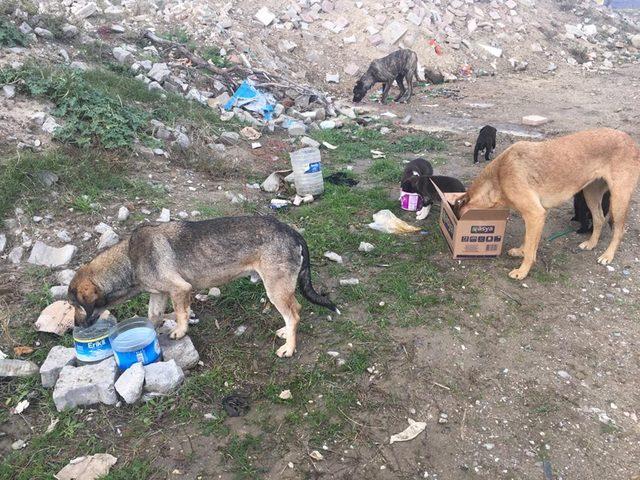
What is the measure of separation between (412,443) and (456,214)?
315 centimetres

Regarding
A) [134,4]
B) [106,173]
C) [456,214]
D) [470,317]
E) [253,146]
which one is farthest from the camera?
[134,4]

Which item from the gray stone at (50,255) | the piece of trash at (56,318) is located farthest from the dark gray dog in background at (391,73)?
the piece of trash at (56,318)

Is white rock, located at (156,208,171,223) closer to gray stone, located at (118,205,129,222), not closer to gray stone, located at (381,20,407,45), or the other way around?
gray stone, located at (118,205,129,222)

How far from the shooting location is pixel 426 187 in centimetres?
687

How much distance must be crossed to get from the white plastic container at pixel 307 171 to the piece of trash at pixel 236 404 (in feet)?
13.6

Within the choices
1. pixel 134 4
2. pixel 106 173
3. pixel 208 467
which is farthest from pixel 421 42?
pixel 208 467

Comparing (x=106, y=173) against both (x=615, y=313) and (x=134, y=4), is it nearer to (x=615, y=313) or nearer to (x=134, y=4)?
(x=615, y=313)

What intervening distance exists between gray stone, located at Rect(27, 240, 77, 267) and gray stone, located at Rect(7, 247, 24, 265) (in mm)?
144

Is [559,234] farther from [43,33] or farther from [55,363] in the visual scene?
[43,33]

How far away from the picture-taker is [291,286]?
421 centimetres

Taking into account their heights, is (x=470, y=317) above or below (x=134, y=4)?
below

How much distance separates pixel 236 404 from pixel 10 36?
29.3ft

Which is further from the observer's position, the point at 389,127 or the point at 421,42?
the point at 421,42

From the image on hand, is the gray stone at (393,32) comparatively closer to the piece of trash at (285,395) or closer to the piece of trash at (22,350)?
the piece of trash at (285,395)
